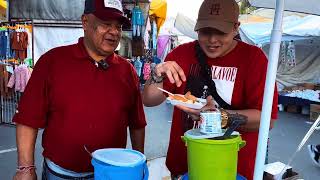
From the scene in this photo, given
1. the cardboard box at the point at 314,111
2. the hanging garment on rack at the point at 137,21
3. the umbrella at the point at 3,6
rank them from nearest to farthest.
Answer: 1. the hanging garment on rack at the point at 137,21
2. the umbrella at the point at 3,6
3. the cardboard box at the point at 314,111

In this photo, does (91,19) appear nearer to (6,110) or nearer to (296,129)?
(6,110)

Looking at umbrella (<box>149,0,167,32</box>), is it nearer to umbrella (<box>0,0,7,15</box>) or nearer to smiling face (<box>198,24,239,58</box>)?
umbrella (<box>0,0,7,15</box>)

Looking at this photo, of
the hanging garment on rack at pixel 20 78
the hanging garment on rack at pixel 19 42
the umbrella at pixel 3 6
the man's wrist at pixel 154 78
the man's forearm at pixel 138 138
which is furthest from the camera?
the umbrella at pixel 3 6

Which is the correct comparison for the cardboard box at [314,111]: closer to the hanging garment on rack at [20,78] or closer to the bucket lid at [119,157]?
the hanging garment on rack at [20,78]

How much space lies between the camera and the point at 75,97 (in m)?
2.10

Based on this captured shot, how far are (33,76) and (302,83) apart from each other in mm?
12998

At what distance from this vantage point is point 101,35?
7.16 ft

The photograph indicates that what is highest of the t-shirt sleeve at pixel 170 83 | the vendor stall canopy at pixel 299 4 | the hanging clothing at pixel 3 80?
the vendor stall canopy at pixel 299 4

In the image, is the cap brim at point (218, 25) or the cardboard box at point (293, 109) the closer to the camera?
the cap brim at point (218, 25)

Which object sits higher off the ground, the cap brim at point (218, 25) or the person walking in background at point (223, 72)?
the cap brim at point (218, 25)

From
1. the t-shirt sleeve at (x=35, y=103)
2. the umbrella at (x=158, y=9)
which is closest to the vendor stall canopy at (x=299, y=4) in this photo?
the t-shirt sleeve at (x=35, y=103)

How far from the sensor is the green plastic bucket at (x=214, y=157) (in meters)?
1.55

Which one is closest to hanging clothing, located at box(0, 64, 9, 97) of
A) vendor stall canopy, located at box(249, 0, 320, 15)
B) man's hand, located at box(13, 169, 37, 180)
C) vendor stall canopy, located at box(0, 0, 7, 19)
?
vendor stall canopy, located at box(0, 0, 7, 19)

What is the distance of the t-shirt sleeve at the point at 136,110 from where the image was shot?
240 centimetres
